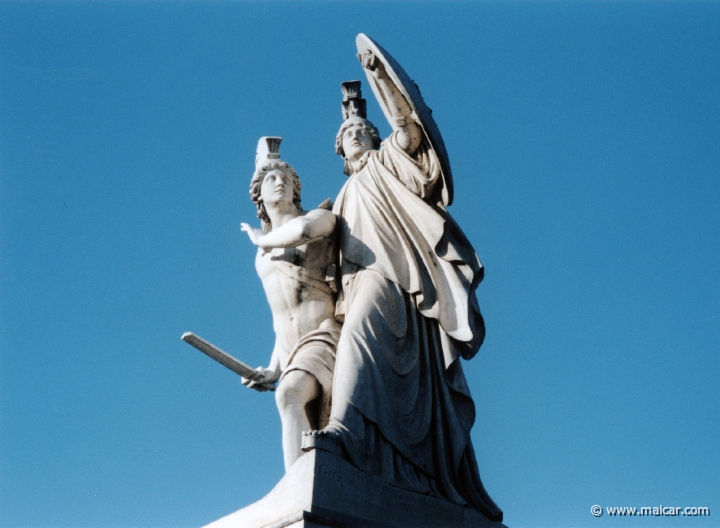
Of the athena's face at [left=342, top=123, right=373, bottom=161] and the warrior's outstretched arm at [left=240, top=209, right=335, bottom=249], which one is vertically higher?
the athena's face at [left=342, top=123, right=373, bottom=161]

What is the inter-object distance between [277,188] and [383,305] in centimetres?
154

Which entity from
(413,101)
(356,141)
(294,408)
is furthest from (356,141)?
(294,408)

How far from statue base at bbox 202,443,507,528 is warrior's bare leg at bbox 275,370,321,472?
73 cm

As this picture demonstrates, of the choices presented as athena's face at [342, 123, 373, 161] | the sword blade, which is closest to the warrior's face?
athena's face at [342, 123, 373, 161]

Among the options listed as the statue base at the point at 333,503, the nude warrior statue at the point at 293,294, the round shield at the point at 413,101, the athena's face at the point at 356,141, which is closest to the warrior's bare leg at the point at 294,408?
the nude warrior statue at the point at 293,294

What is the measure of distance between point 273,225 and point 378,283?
4.11ft

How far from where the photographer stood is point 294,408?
8891mm

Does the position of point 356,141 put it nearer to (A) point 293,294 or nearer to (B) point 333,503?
(A) point 293,294

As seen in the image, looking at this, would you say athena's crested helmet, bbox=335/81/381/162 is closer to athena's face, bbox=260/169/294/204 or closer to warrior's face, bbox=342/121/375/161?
warrior's face, bbox=342/121/375/161

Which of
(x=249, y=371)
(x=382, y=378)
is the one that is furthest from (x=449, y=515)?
(x=249, y=371)

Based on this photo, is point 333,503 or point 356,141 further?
point 356,141

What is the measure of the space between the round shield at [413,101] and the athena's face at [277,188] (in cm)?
101

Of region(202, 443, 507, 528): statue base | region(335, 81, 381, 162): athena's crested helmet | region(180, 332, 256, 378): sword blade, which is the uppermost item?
region(335, 81, 381, 162): athena's crested helmet

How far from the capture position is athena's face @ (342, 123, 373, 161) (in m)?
10.4
